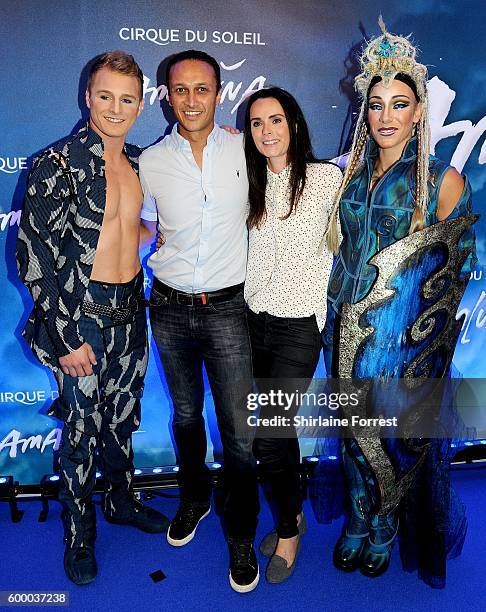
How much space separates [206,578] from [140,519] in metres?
0.47

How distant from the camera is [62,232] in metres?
2.25

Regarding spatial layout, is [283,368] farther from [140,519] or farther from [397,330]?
[140,519]

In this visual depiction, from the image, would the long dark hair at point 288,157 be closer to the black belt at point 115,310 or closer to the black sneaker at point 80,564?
the black belt at point 115,310

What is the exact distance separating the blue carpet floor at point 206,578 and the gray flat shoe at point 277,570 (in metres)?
0.03

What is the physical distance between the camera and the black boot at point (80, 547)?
2.51 meters

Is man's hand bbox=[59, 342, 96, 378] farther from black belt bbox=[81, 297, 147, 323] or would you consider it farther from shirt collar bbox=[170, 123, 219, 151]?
shirt collar bbox=[170, 123, 219, 151]

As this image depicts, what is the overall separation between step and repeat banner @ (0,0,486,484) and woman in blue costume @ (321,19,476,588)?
2.47 ft

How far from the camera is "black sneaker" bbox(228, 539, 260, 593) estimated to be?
245 centimetres

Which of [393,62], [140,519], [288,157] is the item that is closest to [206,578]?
[140,519]

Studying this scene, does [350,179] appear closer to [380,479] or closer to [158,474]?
[380,479]

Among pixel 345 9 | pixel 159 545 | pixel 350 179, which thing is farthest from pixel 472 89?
pixel 159 545

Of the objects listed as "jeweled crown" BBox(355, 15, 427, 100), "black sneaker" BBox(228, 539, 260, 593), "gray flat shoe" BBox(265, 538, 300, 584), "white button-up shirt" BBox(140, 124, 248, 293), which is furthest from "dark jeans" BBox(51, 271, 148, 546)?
"jeweled crown" BBox(355, 15, 427, 100)

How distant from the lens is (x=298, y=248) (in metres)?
2.24

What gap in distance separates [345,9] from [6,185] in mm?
1844
